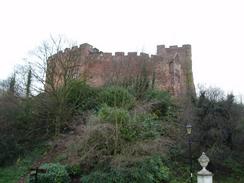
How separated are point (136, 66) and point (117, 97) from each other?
6.53 metres

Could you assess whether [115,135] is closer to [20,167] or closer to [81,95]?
[20,167]

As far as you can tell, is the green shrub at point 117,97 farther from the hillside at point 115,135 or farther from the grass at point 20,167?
the grass at point 20,167

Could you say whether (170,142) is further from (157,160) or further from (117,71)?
(117,71)

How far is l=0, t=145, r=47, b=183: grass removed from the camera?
1548 cm

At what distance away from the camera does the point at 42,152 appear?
17.9 metres

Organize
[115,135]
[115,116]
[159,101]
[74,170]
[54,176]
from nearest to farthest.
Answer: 1. [115,135]
2. [54,176]
3. [115,116]
4. [74,170]
5. [159,101]

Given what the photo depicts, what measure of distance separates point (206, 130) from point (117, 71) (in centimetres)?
970

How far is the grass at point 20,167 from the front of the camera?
50.8 feet

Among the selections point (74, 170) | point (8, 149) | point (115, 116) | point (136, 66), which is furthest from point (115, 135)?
point (136, 66)

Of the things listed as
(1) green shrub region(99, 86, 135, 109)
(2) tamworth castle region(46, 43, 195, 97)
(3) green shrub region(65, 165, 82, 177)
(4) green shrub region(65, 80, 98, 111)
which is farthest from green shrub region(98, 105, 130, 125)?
(2) tamworth castle region(46, 43, 195, 97)

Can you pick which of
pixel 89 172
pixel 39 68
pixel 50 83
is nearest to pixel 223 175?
pixel 89 172

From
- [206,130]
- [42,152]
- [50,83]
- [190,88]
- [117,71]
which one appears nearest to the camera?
[206,130]

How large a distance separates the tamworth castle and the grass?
572 cm

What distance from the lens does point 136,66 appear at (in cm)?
2331
